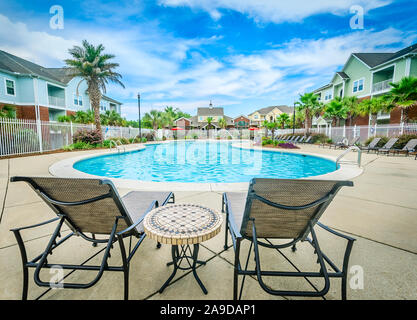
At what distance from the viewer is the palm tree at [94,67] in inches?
661

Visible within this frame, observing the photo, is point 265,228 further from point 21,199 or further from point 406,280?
point 21,199

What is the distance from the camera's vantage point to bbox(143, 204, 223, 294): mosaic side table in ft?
4.68

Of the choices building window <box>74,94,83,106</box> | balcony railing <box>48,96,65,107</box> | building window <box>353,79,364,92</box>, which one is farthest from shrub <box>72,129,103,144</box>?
building window <box>353,79,364,92</box>

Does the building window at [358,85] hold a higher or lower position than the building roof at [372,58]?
lower

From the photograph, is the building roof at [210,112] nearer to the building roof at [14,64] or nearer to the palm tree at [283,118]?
the palm tree at [283,118]

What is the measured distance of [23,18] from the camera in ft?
31.7

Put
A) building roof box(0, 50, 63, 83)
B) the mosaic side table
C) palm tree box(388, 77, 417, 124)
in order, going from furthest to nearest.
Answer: building roof box(0, 50, 63, 83)
palm tree box(388, 77, 417, 124)
the mosaic side table

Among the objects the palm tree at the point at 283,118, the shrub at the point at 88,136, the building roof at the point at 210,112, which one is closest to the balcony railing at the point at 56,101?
the shrub at the point at 88,136

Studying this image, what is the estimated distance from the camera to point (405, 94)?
14.1 metres

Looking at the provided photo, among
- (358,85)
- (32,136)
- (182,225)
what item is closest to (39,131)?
(32,136)

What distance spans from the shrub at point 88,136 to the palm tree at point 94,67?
2.36 feet

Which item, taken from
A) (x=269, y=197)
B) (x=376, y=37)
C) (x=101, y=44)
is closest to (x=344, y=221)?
(x=269, y=197)

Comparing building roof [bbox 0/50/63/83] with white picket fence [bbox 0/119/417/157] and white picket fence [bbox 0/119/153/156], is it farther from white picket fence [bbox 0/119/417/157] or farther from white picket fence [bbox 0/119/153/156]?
white picket fence [bbox 0/119/153/156]

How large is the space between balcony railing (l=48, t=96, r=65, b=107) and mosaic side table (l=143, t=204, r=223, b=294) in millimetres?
29017
